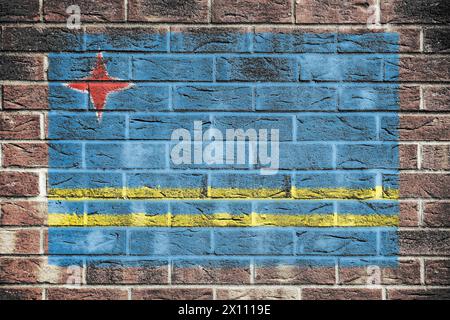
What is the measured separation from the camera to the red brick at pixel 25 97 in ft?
6.66

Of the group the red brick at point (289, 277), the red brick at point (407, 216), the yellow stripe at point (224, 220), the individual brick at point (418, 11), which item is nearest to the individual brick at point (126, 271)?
the yellow stripe at point (224, 220)

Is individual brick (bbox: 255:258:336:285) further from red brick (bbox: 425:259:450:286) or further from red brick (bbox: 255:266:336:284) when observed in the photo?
red brick (bbox: 425:259:450:286)

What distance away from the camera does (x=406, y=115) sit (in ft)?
6.68

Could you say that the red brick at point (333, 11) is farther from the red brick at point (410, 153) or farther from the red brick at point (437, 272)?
the red brick at point (437, 272)

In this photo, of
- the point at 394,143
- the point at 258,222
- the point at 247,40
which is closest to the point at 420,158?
the point at 394,143

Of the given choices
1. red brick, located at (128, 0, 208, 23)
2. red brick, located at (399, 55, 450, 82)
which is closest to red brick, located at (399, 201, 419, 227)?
red brick, located at (399, 55, 450, 82)

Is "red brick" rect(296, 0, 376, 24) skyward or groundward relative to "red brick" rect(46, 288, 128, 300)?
skyward

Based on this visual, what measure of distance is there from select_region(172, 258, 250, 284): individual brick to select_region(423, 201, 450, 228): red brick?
2.14 ft

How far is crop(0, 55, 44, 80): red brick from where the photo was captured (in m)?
2.03

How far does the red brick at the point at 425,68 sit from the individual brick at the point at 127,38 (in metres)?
0.85

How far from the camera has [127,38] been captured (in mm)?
2037

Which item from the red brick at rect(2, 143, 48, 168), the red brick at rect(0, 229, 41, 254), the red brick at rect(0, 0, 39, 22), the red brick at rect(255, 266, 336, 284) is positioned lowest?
the red brick at rect(255, 266, 336, 284)

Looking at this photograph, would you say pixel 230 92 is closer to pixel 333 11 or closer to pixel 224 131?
pixel 224 131

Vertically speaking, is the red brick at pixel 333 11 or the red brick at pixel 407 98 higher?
the red brick at pixel 333 11
